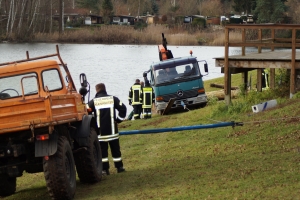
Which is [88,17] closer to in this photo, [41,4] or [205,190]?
[41,4]

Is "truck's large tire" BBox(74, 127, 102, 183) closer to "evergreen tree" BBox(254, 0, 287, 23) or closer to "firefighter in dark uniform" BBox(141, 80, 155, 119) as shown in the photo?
"firefighter in dark uniform" BBox(141, 80, 155, 119)

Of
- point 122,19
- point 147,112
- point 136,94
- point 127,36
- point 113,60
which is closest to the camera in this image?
point 147,112

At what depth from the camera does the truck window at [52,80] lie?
12148mm

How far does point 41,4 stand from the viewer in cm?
10150

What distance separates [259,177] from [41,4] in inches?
3676

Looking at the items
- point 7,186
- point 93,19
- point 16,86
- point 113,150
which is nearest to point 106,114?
point 113,150

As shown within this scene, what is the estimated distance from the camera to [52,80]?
12422 millimetres

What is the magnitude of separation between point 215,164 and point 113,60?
5138 cm

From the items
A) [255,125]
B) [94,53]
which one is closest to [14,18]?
[94,53]

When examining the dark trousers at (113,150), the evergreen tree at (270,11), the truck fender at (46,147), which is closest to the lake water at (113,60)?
the evergreen tree at (270,11)

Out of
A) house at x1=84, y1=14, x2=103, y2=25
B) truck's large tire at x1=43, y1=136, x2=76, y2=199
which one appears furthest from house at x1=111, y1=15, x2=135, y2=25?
truck's large tire at x1=43, y1=136, x2=76, y2=199

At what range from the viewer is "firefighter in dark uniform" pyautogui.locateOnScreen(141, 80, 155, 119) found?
2580cm

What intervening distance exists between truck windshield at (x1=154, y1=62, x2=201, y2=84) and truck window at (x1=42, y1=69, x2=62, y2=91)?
14.5m

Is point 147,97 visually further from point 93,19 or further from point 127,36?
point 93,19
